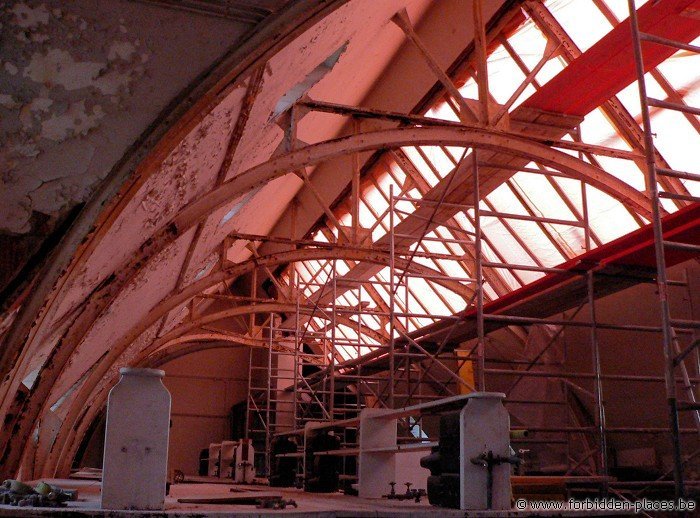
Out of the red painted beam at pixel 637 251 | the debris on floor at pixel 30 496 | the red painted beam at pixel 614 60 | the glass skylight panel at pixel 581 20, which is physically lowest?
the debris on floor at pixel 30 496

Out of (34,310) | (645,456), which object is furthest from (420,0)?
(34,310)

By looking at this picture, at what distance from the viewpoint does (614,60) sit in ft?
27.4

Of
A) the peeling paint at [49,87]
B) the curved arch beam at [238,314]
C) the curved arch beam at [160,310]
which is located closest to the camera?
the peeling paint at [49,87]

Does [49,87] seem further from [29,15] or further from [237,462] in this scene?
[237,462]

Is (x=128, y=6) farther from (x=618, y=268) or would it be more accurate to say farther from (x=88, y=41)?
(x=618, y=268)

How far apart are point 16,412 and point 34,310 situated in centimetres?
261

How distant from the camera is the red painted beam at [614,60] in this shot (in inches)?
304

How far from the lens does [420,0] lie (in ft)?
37.2

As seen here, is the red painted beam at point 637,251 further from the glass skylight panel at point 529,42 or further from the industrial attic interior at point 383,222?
the glass skylight panel at point 529,42

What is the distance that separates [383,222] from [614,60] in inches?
338

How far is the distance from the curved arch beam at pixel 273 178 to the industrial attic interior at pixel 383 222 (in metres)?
0.03

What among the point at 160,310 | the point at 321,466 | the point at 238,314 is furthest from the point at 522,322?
the point at 238,314

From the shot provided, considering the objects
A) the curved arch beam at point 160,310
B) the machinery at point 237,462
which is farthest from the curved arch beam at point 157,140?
the machinery at point 237,462

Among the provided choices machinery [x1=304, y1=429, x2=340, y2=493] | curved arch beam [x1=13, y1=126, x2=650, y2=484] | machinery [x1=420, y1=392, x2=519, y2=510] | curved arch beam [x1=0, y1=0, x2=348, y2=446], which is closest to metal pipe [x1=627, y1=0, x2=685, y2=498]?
machinery [x1=420, y1=392, x2=519, y2=510]
